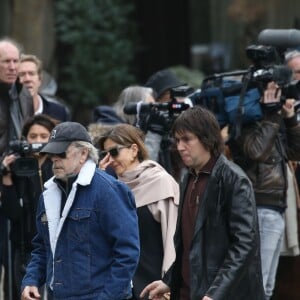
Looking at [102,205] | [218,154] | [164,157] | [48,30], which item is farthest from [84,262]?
[48,30]

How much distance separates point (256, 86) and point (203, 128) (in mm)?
2271

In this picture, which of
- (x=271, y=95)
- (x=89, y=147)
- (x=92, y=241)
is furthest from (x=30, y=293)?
(x=271, y=95)

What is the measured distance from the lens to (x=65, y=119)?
32.4 feet

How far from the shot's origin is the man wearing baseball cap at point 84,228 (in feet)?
20.4

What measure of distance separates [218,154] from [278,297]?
2.94m

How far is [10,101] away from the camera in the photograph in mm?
9023

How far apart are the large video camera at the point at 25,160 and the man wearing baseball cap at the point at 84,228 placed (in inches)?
64.0

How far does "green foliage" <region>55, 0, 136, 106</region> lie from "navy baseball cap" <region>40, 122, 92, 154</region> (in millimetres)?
9759

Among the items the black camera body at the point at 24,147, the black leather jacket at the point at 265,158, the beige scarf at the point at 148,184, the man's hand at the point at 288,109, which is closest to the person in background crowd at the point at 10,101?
the black camera body at the point at 24,147

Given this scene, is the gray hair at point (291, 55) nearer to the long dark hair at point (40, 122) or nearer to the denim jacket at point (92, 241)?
the long dark hair at point (40, 122)

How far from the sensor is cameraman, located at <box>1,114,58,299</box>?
321 inches

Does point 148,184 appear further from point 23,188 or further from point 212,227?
point 212,227

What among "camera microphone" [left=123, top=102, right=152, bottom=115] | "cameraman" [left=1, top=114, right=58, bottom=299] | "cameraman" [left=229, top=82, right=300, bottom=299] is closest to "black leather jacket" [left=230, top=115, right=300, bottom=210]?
"cameraman" [left=229, top=82, right=300, bottom=299]

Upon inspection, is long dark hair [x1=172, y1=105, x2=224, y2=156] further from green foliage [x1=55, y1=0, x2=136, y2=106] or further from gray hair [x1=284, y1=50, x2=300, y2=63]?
green foliage [x1=55, y1=0, x2=136, y2=106]
